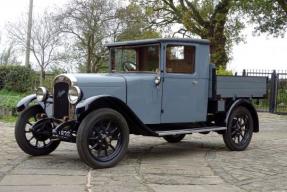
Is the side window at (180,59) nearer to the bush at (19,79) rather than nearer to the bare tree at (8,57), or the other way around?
the bush at (19,79)

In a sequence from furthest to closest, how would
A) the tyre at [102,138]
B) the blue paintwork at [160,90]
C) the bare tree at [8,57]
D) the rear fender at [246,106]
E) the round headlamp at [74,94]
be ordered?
the bare tree at [8,57] → the rear fender at [246,106] → the blue paintwork at [160,90] → the round headlamp at [74,94] → the tyre at [102,138]

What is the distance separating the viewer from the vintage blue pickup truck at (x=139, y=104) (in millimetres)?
8117

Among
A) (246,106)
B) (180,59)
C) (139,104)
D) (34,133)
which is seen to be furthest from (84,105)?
(246,106)

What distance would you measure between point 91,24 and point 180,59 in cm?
1880

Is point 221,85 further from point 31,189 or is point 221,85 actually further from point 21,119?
point 31,189

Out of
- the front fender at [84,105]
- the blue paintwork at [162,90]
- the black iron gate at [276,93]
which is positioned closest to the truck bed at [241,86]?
the blue paintwork at [162,90]

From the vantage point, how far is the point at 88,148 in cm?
777

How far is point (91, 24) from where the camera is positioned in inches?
1098

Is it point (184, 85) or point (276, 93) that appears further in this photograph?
point (276, 93)

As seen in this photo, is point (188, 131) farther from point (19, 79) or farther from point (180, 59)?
point (19, 79)

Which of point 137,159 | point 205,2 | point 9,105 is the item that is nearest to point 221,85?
point 137,159

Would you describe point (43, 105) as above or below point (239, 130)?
above

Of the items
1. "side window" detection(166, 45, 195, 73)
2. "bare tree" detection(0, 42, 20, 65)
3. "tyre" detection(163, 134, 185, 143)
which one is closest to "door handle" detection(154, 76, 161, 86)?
"side window" detection(166, 45, 195, 73)

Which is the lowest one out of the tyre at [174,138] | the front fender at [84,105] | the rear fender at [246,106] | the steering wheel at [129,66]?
the tyre at [174,138]
